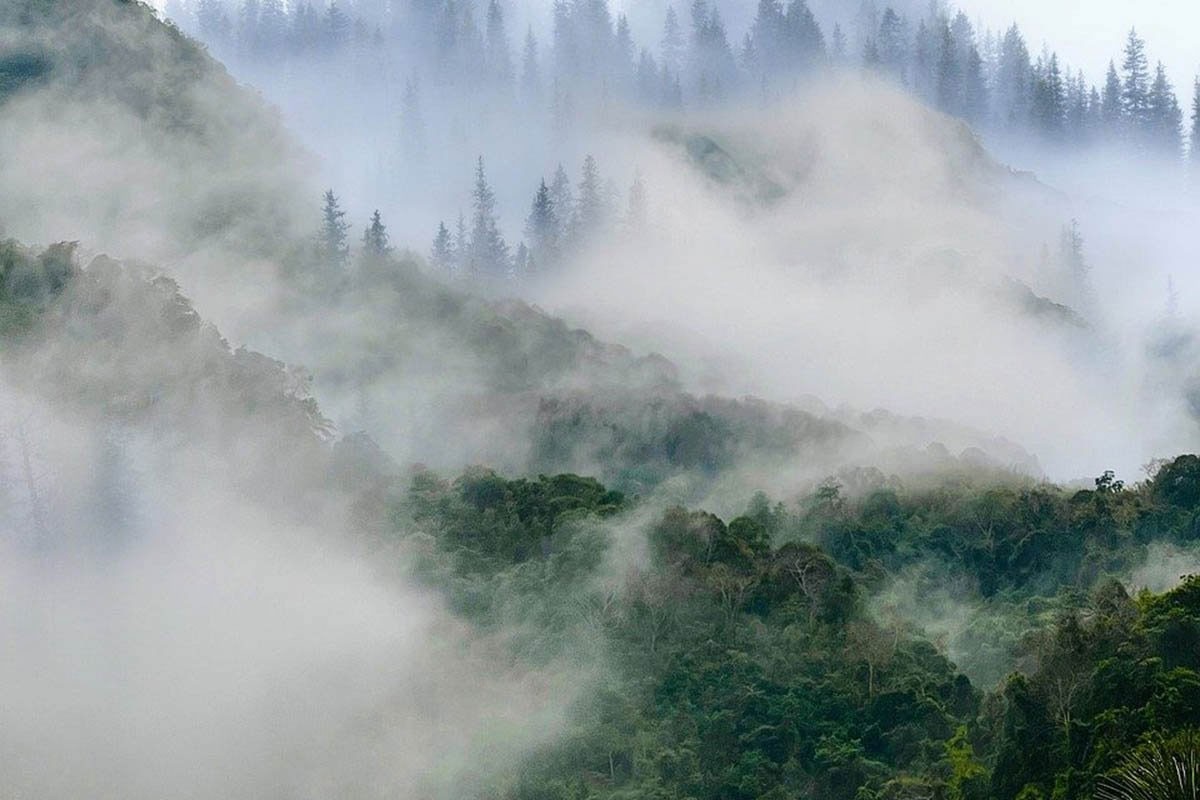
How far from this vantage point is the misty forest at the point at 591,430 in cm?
7319

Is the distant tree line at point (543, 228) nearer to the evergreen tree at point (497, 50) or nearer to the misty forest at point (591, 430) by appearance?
the misty forest at point (591, 430)

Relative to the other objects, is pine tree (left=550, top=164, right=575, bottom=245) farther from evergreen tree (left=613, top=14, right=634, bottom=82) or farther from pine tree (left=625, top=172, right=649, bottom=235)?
evergreen tree (left=613, top=14, right=634, bottom=82)

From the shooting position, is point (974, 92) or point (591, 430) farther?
point (974, 92)

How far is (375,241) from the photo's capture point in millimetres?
129250

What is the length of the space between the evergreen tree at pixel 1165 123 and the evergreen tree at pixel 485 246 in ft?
213

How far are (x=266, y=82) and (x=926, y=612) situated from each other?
110m

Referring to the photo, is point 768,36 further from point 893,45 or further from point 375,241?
point 375,241

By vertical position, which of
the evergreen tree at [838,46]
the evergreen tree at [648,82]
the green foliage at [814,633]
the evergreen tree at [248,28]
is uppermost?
the green foliage at [814,633]

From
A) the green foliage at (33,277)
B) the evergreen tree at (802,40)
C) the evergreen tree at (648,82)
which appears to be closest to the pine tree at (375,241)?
the green foliage at (33,277)

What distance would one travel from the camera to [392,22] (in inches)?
7608

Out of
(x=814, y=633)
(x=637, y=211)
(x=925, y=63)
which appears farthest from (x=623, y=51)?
(x=814, y=633)

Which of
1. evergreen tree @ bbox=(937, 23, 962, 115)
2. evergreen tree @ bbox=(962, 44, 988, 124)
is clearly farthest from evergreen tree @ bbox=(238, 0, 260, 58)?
evergreen tree @ bbox=(962, 44, 988, 124)

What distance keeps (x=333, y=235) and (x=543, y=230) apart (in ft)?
79.4

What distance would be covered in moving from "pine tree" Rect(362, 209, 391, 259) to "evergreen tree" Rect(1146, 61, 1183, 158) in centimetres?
7957
